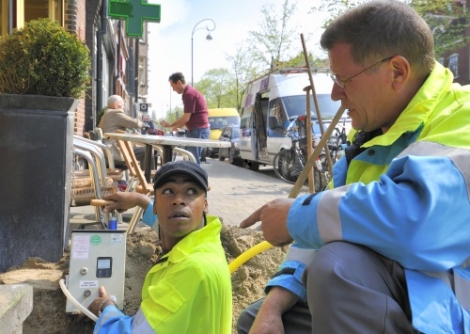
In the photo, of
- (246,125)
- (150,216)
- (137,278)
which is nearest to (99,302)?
(150,216)

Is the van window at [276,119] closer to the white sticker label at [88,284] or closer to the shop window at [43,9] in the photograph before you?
the shop window at [43,9]

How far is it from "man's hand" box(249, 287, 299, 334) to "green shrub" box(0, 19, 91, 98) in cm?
243

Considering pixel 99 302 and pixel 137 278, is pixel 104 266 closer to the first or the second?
pixel 99 302

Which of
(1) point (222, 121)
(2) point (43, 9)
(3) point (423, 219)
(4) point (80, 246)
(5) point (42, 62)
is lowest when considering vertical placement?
(4) point (80, 246)

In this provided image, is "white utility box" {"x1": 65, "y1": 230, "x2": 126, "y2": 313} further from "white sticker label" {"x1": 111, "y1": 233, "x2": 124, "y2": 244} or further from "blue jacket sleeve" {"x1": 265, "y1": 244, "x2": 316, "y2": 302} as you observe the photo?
"blue jacket sleeve" {"x1": 265, "y1": 244, "x2": 316, "y2": 302}

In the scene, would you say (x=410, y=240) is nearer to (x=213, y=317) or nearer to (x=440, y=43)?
(x=213, y=317)

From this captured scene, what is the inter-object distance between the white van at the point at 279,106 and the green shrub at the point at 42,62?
8.27m

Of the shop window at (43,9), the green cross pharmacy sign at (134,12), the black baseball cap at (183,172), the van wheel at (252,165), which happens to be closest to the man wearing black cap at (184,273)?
the black baseball cap at (183,172)

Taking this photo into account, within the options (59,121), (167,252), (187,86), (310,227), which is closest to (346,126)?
(187,86)

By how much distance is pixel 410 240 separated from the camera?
1.35 m

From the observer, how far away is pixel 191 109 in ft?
25.1

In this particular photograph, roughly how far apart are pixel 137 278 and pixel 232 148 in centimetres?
1841

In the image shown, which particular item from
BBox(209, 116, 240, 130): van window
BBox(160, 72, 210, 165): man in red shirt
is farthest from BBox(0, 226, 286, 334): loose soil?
BBox(209, 116, 240, 130): van window

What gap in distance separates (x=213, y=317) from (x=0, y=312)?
0.76 meters
